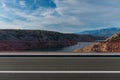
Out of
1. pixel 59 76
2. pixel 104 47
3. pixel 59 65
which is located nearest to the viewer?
pixel 59 76

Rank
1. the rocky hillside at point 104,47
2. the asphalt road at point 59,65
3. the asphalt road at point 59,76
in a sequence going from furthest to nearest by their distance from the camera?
the rocky hillside at point 104,47, the asphalt road at point 59,65, the asphalt road at point 59,76

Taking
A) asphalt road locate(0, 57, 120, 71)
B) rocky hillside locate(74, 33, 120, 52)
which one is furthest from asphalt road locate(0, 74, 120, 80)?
rocky hillside locate(74, 33, 120, 52)

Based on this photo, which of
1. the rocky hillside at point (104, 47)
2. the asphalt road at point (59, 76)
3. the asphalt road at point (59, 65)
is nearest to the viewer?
the asphalt road at point (59, 76)

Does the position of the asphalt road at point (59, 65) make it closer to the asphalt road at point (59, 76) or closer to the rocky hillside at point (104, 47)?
the asphalt road at point (59, 76)

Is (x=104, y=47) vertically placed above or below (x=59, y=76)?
above

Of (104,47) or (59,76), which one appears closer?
(59,76)

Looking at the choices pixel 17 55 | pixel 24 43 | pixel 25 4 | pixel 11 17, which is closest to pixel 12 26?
pixel 11 17

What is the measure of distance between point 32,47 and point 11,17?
27.7 meters

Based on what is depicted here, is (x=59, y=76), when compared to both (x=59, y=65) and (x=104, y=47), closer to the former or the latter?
(x=59, y=65)

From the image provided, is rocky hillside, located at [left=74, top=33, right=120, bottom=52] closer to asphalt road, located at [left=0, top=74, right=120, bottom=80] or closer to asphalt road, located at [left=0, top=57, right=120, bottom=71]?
asphalt road, located at [left=0, top=57, right=120, bottom=71]

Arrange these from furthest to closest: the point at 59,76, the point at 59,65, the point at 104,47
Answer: the point at 104,47 < the point at 59,65 < the point at 59,76

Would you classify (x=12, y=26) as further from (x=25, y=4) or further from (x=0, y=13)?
(x=25, y=4)

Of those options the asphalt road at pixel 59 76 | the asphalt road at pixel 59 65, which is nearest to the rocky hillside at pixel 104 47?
the asphalt road at pixel 59 65

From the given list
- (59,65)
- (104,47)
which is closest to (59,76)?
(59,65)
